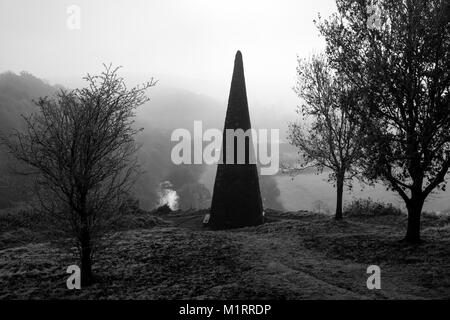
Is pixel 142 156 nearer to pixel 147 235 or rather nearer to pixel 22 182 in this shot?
pixel 147 235

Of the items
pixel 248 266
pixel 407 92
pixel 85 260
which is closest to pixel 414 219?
pixel 407 92

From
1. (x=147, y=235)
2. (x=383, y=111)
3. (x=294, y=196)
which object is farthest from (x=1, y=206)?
(x=294, y=196)

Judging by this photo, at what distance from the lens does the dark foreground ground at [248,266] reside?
8.79 meters

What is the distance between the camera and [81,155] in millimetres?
9055

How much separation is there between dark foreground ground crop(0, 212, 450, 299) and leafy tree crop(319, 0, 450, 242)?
7.64 feet

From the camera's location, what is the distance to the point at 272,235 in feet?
55.4

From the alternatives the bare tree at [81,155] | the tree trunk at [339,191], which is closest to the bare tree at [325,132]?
the tree trunk at [339,191]

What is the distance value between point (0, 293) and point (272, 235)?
11.2m

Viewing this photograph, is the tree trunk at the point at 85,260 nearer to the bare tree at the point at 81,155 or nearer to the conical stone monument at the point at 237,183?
the bare tree at the point at 81,155

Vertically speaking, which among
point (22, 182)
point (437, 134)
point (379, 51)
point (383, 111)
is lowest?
point (22, 182)

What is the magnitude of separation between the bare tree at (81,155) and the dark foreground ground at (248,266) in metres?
1.76

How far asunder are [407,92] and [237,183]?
32.7 feet

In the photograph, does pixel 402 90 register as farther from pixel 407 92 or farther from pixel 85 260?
pixel 85 260

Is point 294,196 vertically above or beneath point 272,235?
beneath
